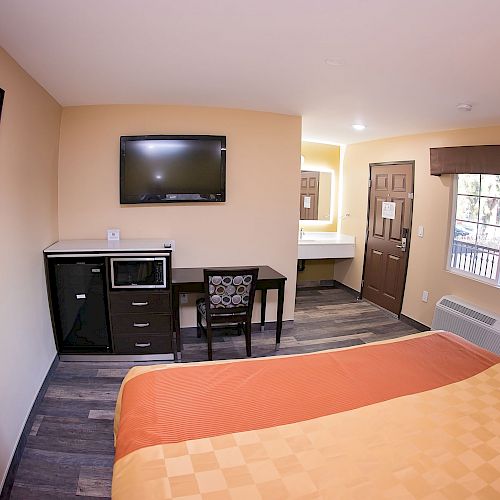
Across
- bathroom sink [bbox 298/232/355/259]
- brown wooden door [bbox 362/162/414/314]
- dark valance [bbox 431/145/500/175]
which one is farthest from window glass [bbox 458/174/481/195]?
bathroom sink [bbox 298/232/355/259]

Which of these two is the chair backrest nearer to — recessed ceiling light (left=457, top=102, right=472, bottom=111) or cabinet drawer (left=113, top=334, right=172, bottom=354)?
cabinet drawer (left=113, top=334, right=172, bottom=354)

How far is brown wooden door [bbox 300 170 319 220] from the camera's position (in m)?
5.65

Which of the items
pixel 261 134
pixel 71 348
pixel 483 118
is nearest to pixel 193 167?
pixel 261 134

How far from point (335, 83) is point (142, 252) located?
202 centimetres

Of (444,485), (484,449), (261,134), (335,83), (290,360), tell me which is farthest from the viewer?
(261,134)

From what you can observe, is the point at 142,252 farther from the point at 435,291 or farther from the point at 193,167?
the point at 435,291

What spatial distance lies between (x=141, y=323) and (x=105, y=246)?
758 mm

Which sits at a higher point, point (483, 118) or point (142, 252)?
point (483, 118)

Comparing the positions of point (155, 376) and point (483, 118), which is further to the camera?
point (483, 118)

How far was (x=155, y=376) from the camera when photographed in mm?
1917

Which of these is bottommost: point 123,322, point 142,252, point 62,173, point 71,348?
point 71,348

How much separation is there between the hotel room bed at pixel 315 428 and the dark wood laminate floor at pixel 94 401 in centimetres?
68

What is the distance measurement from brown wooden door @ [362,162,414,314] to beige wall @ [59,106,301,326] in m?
1.51

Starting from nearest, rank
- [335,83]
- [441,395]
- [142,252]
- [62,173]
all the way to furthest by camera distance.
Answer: [441,395] → [335,83] → [142,252] → [62,173]
